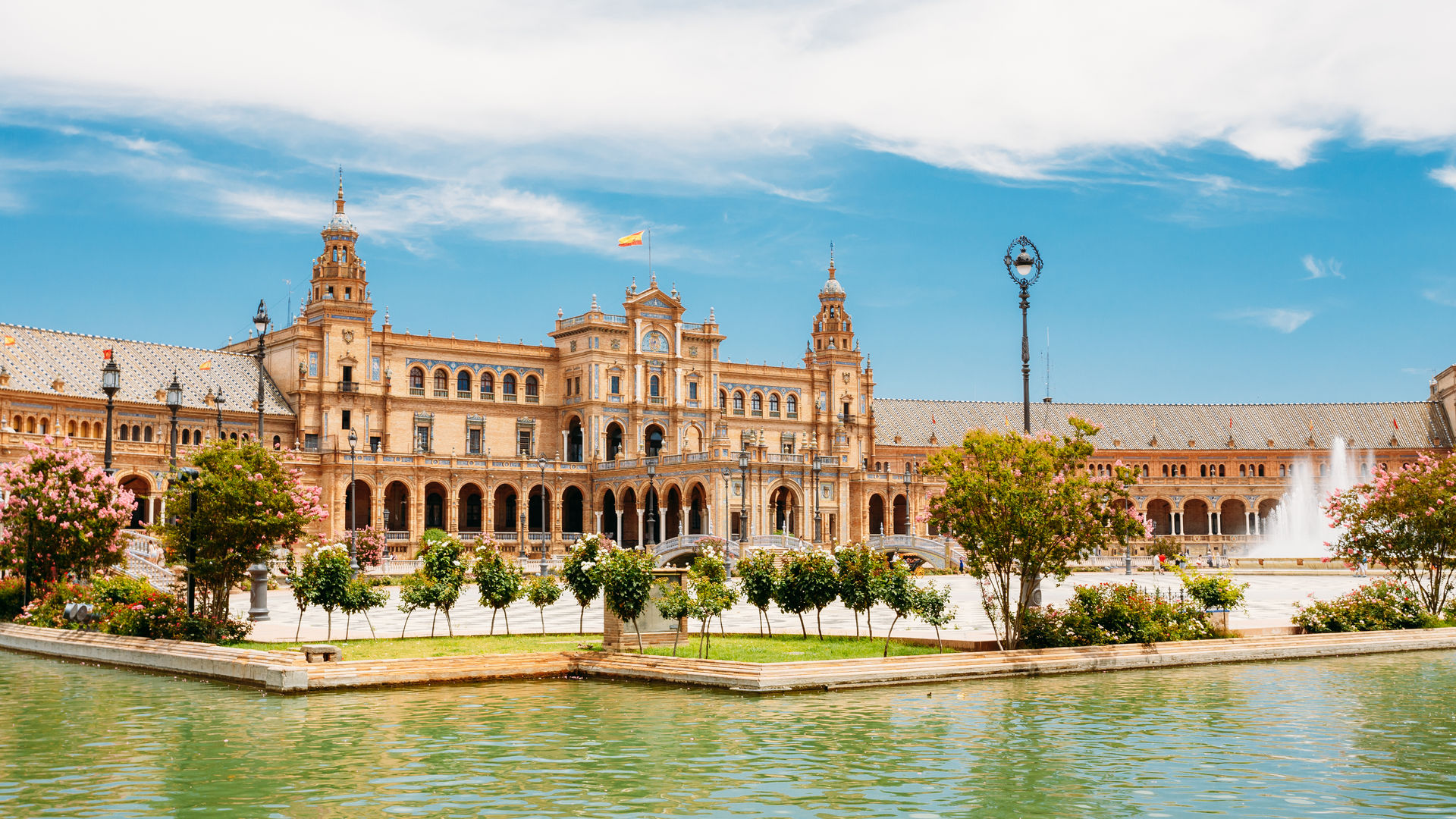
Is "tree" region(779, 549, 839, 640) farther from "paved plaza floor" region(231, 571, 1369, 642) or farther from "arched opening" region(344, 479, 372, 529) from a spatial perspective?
"arched opening" region(344, 479, 372, 529)

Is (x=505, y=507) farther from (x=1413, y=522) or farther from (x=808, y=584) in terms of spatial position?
(x=1413, y=522)

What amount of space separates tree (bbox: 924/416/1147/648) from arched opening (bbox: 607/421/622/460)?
62.7 m

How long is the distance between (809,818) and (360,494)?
227ft

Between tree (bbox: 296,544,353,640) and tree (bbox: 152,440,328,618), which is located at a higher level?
tree (bbox: 152,440,328,618)

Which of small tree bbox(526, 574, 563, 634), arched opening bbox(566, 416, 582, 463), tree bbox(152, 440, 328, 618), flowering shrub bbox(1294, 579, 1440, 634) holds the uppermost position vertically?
arched opening bbox(566, 416, 582, 463)

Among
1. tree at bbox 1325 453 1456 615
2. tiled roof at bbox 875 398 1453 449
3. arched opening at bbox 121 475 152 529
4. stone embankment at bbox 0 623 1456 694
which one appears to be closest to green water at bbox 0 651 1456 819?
stone embankment at bbox 0 623 1456 694

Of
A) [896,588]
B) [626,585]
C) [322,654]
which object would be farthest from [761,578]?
[322,654]

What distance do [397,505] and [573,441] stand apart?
12768 millimetres

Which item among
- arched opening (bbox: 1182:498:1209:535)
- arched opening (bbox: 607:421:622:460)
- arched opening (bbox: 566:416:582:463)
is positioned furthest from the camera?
arched opening (bbox: 1182:498:1209:535)

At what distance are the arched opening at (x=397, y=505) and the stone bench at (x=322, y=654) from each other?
193 feet

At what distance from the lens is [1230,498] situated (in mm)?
112062

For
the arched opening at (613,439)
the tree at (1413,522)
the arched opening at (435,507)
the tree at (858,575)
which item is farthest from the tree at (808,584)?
the arched opening at (613,439)

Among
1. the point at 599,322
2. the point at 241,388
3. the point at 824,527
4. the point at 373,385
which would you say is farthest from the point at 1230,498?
the point at 241,388

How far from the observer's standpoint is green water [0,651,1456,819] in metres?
14.5
